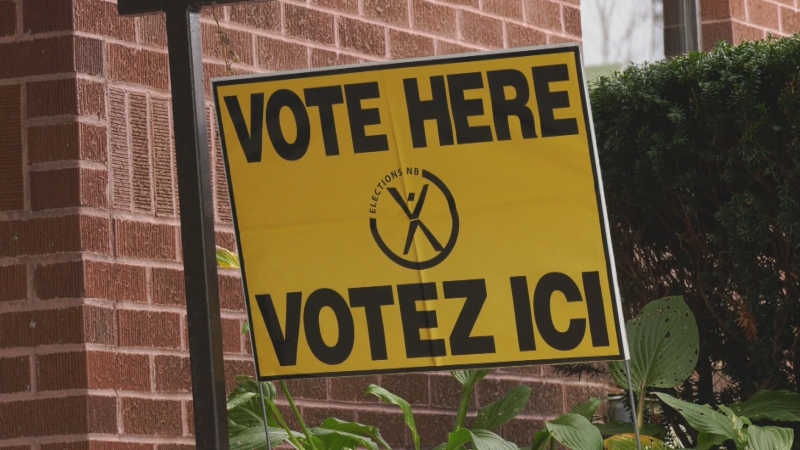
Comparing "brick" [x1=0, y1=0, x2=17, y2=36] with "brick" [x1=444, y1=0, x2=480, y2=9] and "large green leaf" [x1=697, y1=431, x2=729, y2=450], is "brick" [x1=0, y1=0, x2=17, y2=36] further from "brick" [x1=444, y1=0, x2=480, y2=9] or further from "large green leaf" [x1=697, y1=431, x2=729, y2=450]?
"large green leaf" [x1=697, y1=431, x2=729, y2=450]

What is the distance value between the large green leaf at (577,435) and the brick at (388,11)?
1605 millimetres

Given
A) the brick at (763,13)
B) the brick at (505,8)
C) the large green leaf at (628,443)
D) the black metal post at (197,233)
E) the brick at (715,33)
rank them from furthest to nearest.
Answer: the brick at (763,13), the brick at (715,33), the brick at (505,8), the large green leaf at (628,443), the black metal post at (197,233)

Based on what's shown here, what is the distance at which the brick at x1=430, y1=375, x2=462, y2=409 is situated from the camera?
4.51 meters

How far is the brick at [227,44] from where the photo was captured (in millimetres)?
3947

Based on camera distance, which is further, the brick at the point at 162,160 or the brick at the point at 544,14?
the brick at the point at 544,14

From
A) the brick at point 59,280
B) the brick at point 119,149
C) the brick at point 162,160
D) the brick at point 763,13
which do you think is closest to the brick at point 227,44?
the brick at point 162,160

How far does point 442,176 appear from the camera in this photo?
3055 mm

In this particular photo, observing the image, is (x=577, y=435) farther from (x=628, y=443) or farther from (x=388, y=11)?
(x=388, y=11)

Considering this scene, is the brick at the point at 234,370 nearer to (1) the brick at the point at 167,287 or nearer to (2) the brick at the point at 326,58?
(1) the brick at the point at 167,287

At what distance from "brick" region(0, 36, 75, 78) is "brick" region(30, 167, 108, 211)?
269 mm

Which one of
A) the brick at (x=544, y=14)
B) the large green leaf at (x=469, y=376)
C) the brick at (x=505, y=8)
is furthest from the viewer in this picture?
the brick at (x=544, y=14)

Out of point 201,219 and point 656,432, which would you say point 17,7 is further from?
point 656,432

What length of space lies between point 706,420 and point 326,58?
1668 millimetres

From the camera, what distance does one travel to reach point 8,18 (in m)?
3.52
